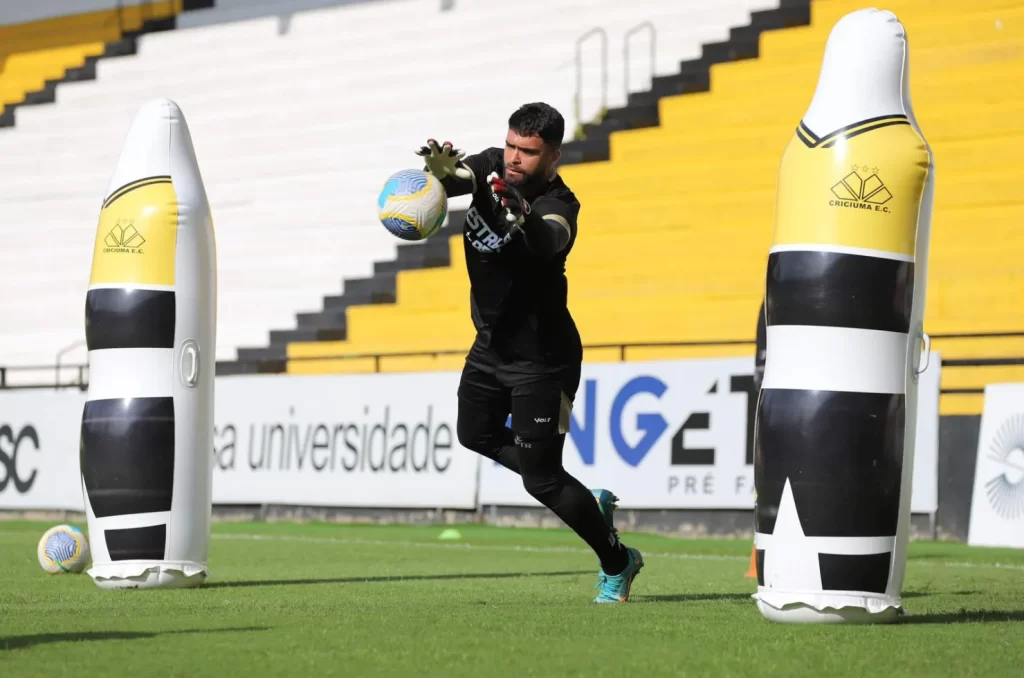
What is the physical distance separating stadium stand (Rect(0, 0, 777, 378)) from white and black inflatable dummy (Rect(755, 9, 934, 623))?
1553 centimetres

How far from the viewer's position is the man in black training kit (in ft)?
22.2

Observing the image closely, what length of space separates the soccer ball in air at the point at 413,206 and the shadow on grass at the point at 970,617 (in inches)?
94.9

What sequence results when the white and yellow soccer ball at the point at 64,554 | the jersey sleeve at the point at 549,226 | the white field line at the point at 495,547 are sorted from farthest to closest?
the white field line at the point at 495,547
the white and yellow soccer ball at the point at 64,554
the jersey sleeve at the point at 549,226

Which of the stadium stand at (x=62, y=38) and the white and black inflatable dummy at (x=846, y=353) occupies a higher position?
the stadium stand at (x=62, y=38)

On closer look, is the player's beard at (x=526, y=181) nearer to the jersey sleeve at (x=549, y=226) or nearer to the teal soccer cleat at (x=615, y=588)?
the jersey sleeve at (x=549, y=226)

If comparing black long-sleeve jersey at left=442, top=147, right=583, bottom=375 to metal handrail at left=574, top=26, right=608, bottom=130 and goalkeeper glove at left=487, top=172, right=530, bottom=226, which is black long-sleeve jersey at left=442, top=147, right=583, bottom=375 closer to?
goalkeeper glove at left=487, top=172, right=530, bottom=226

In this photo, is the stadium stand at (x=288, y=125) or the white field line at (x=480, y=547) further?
the stadium stand at (x=288, y=125)

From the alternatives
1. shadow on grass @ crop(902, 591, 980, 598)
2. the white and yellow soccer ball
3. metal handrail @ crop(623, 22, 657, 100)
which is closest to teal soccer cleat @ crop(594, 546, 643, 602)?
shadow on grass @ crop(902, 591, 980, 598)

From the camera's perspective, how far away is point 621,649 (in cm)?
503

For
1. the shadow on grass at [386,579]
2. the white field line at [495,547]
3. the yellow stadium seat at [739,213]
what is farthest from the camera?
the yellow stadium seat at [739,213]

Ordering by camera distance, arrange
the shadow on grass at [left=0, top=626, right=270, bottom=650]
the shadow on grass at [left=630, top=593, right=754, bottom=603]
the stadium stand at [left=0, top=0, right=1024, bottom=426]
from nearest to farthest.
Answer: the shadow on grass at [left=0, top=626, right=270, bottom=650] → the shadow on grass at [left=630, top=593, right=754, bottom=603] → the stadium stand at [left=0, top=0, right=1024, bottom=426]

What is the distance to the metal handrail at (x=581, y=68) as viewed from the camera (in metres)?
22.5

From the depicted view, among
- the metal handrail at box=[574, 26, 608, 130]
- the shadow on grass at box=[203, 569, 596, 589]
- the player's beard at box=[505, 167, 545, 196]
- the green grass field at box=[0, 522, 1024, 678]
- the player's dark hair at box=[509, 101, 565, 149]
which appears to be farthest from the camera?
the metal handrail at box=[574, 26, 608, 130]

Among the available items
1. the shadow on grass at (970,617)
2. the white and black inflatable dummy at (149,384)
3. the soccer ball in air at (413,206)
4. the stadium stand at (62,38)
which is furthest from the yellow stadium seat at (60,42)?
the shadow on grass at (970,617)
